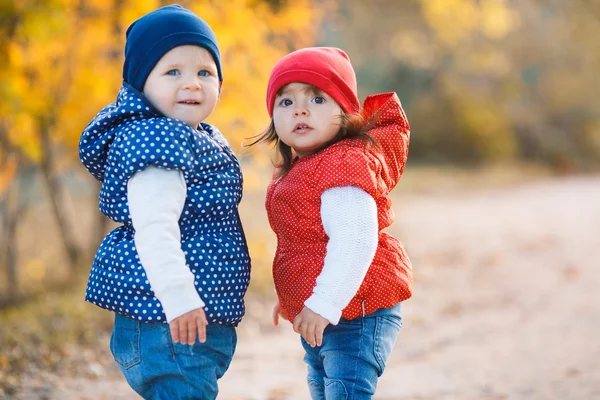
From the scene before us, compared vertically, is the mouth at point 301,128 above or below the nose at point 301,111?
below

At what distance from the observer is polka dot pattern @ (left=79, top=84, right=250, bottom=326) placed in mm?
1943

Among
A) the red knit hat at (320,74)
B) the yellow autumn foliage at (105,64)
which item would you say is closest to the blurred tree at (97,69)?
the yellow autumn foliage at (105,64)

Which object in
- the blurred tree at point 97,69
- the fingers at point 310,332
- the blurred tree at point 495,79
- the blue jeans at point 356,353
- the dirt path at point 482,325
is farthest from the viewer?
the blurred tree at point 495,79

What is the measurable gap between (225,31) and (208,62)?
2.95 meters

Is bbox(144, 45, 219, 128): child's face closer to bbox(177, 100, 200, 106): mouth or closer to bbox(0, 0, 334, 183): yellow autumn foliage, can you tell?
bbox(177, 100, 200, 106): mouth

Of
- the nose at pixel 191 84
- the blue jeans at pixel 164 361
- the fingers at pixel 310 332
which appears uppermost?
the nose at pixel 191 84

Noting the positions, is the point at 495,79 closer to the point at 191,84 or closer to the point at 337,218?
the point at 337,218

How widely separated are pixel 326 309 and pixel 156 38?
0.92 m

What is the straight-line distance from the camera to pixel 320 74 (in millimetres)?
2281

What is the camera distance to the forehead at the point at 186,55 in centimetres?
205

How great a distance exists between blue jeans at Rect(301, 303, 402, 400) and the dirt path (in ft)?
4.49

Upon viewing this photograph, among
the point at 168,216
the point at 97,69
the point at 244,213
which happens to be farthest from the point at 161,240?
the point at 244,213

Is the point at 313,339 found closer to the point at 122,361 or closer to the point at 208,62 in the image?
the point at 122,361

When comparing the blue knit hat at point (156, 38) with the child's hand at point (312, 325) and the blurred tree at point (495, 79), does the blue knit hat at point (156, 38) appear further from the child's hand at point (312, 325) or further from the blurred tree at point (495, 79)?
the blurred tree at point (495, 79)
